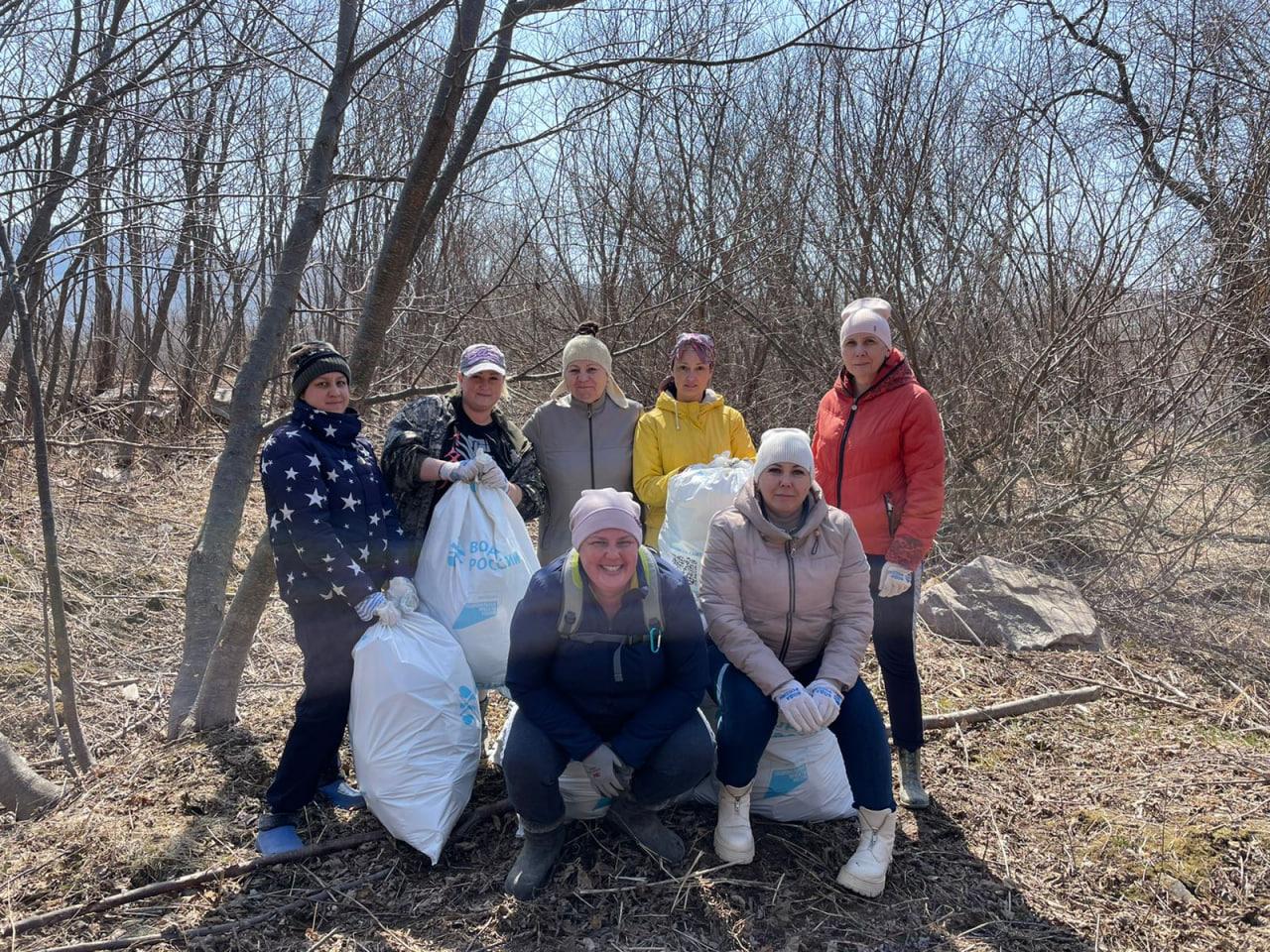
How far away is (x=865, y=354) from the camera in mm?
2982

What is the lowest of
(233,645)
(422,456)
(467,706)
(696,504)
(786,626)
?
(467,706)

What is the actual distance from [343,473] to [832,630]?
175 centimetres

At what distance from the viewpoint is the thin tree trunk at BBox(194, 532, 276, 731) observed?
3486mm

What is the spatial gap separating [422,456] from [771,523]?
50.6 inches

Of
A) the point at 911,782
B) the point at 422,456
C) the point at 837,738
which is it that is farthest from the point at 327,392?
the point at 911,782

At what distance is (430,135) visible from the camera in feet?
11.2

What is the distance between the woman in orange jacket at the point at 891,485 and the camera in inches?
115

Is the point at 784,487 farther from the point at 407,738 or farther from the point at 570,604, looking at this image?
the point at 407,738

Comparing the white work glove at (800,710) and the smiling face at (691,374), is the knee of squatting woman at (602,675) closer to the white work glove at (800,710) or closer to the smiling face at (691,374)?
the white work glove at (800,710)

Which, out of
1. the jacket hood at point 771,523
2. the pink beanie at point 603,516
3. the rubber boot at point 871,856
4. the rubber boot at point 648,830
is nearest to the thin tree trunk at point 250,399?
the pink beanie at point 603,516

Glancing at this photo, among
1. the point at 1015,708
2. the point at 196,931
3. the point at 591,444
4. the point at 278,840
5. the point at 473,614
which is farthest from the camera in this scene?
the point at 1015,708

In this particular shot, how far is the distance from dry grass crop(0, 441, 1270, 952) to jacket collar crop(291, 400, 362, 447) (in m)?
1.35

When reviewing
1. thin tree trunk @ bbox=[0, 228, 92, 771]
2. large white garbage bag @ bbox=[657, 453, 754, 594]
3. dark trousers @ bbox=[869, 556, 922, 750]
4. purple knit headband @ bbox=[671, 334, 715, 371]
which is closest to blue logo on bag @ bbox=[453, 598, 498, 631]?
large white garbage bag @ bbox=[657, 453, 754, 594]

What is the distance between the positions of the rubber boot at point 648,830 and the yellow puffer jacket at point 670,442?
1.09 meters
